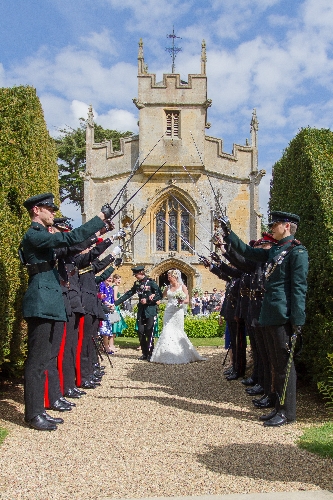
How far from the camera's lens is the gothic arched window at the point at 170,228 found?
2648 cm

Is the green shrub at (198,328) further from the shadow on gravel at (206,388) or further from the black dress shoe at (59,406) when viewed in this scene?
the black dress shoe at (59,406)

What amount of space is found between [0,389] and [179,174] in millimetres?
20355

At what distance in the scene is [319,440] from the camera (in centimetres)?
441

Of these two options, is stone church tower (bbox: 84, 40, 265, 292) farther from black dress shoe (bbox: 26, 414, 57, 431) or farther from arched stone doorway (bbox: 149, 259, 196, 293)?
black dress shoe (bbox: 26, 414, 57, 431)

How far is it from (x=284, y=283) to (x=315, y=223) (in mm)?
1248

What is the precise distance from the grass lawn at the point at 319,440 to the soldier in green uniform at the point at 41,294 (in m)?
2.40

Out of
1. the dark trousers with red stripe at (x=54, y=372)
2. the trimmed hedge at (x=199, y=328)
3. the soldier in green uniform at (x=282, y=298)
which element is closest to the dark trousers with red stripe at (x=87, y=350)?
the dark trousers with red stripe at (x=54, y=372)

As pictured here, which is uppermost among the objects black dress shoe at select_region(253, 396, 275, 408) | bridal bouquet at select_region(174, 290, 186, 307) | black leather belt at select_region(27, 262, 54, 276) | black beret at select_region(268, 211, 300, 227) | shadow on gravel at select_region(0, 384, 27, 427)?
black beret at select_region(268, 211, 300, 227)

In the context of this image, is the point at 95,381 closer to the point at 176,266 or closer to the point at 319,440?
the point at 319,440

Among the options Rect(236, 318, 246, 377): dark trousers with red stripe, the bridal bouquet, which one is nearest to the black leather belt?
Rect(236, 318, 246, 377): dark trousers with red stripe

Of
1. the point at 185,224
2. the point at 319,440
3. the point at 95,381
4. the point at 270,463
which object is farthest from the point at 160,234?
the point at 270,463

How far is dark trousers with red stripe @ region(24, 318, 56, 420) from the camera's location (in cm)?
494

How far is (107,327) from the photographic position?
11211mm

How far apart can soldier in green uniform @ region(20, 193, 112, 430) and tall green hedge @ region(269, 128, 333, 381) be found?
254 centimetres
